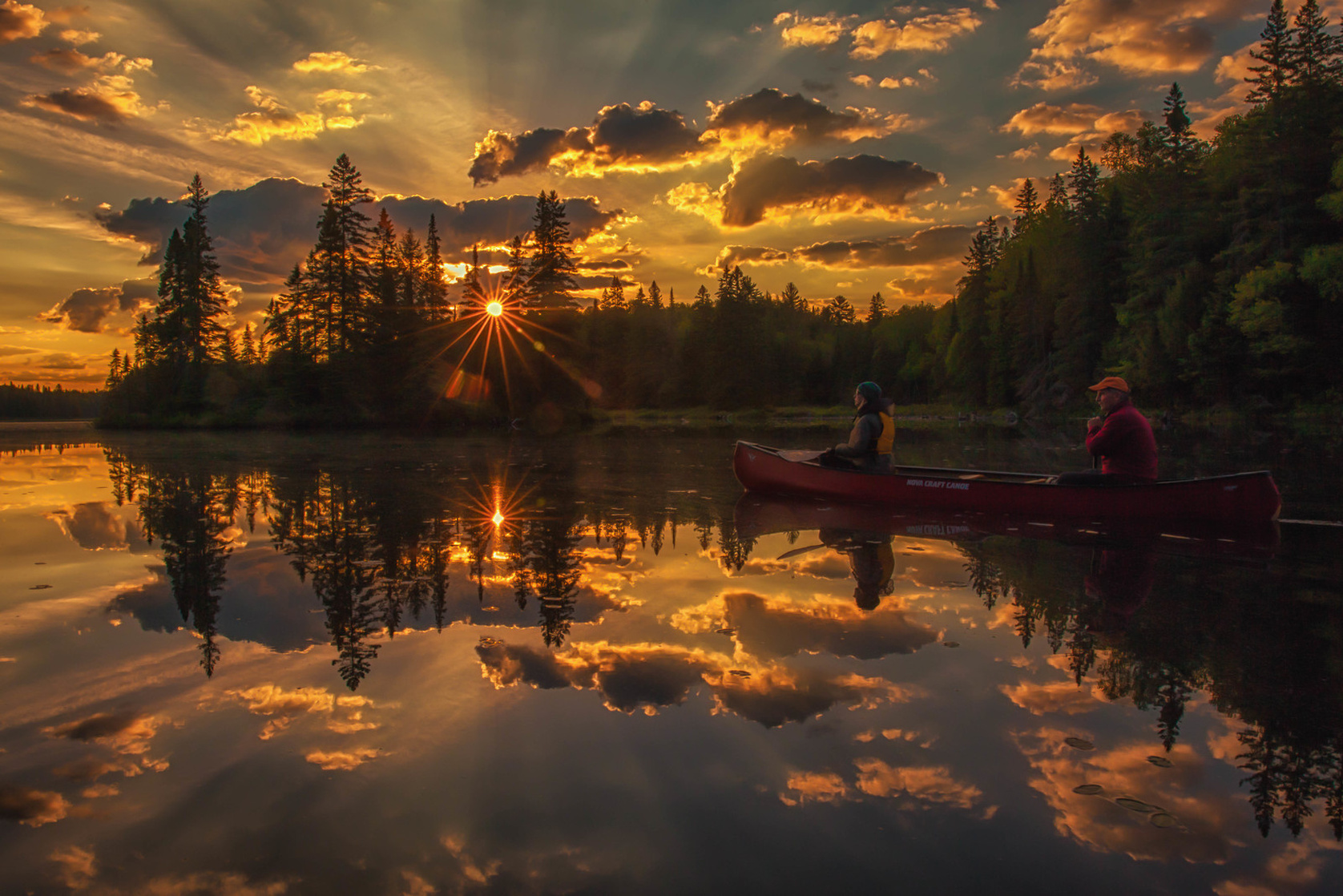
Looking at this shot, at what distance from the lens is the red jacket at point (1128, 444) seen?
9.81m

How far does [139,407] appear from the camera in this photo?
4678 centimetres

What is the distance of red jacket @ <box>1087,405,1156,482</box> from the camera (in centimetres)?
981

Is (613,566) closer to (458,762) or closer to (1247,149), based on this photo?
(458,762)

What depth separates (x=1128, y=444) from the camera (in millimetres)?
9883

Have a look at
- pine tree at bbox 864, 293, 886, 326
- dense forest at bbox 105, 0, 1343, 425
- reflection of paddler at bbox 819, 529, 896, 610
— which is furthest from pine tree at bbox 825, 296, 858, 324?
reflection of paddler at bbox 819, 529, 896, 610

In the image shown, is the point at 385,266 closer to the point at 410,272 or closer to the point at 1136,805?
the point at 410,272

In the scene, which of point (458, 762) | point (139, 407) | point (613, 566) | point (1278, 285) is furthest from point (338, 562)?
point (139, 407)

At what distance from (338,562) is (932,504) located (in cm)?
807

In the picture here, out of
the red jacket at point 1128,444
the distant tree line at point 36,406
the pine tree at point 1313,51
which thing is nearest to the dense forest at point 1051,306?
the pine tree at point 1313,51

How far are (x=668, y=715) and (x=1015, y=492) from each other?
25.9 ft

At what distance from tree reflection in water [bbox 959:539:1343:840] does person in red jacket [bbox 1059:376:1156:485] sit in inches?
72.8

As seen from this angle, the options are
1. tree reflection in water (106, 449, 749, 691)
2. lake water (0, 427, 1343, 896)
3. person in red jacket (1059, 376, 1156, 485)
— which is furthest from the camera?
person in red jacket (1059, 376, 1156, 485)

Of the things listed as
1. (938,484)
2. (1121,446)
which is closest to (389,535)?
(938,484)

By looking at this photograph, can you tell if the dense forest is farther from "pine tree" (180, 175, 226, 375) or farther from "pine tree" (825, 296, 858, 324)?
"pine tree" (825, 296, 858, 324)
